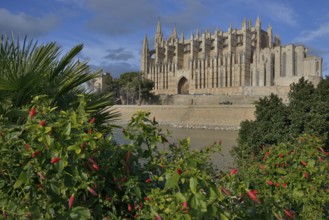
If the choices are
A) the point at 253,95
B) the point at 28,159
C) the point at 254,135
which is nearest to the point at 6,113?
the point at 28,159

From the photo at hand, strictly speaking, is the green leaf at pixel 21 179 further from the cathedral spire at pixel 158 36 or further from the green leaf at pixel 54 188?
the cathedral spire at pixel 158 36

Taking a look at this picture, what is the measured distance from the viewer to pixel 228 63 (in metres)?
56.4

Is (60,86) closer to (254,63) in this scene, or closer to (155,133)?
(155,133)

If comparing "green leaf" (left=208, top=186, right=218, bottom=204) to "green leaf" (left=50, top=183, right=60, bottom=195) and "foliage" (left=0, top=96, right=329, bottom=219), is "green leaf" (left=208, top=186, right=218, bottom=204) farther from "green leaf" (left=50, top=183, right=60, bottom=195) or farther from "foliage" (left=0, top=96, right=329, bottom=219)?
"green leaf" (left=50, top=183, right=60, bottom=195)

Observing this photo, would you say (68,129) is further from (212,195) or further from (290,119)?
(290,119)

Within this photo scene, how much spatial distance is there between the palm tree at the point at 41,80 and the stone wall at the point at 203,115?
32.5 metres

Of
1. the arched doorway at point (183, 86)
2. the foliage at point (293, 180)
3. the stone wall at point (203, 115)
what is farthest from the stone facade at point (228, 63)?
the foliage at point (293, 180)

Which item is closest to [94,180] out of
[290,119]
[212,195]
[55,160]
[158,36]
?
[55,160]

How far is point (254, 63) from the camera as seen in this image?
173 feet

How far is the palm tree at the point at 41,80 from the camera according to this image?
96.9 inches

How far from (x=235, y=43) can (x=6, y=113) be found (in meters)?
60.4

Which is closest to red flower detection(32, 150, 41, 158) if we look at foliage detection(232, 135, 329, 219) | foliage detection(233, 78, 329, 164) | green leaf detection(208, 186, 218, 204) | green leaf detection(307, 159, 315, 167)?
green leaf detection(208, 186, 218, 204)

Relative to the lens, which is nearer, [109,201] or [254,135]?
[109,201]

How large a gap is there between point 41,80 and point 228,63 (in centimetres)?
5548
